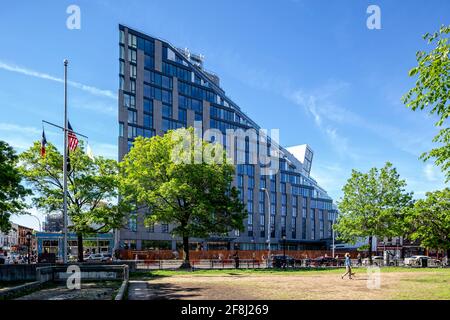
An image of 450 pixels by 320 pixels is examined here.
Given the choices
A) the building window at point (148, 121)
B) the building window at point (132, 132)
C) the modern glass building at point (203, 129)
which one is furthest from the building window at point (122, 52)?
A: the building window at point (132, 132)

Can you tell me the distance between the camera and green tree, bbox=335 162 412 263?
159 feet

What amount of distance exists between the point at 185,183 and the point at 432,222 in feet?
88.3

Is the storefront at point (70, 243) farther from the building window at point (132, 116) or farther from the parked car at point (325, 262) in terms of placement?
the parked car at point (325, 262)

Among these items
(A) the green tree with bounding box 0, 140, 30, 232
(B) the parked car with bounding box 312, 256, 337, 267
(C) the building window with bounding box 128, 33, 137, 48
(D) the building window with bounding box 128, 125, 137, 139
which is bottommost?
(B) the parked car with bounding box 312, 256, 337, 267

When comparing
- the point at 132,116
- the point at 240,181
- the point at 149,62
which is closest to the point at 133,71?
the point at 149,62

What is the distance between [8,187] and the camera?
27188mm

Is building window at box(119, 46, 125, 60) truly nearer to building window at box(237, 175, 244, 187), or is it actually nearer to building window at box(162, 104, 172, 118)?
building window at box(162, 104, 172, 118)

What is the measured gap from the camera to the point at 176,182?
39.2 m

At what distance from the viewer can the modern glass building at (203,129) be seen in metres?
82.2

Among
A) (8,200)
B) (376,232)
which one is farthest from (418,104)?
(376,232)

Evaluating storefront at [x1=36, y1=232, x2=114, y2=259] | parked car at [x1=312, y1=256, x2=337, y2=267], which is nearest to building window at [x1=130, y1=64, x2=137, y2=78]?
storefront at [x1=36, y1=232, x2=114, y2=259]

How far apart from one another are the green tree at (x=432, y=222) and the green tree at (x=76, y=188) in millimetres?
29937

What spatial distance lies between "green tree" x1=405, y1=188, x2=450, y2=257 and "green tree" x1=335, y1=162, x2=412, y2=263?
1642 millimetres
